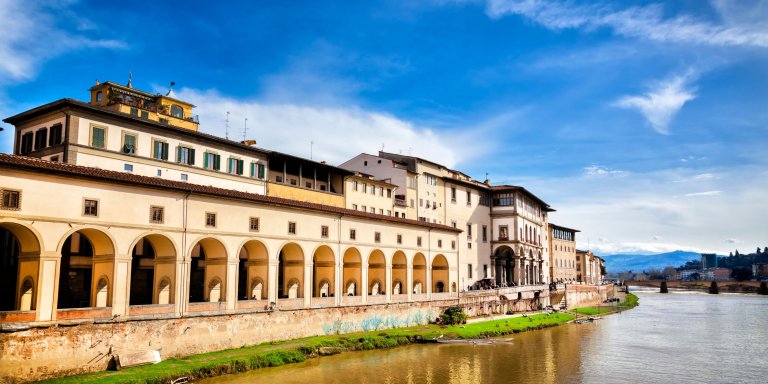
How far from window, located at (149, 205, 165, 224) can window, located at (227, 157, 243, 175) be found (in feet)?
42.5

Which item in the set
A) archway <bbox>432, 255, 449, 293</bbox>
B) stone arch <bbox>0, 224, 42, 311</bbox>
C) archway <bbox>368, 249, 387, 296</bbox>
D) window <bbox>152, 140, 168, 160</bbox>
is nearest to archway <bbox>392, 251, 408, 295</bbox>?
archway <bbox>368, 249, 387, 296</bbox>

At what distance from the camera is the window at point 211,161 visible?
4300 cm

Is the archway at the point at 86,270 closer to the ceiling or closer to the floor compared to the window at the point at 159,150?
closer to the floor

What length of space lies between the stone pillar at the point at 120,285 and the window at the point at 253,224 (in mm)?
8738

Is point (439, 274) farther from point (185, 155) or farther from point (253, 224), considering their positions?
point (185, 155)

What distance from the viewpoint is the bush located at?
52.8m

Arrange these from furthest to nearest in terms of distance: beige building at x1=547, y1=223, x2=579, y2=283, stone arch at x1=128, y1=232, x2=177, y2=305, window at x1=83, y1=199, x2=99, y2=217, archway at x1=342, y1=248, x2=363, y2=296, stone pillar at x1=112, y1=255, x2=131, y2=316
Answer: beige building at x1=547, y1=223, x2=579, y2=283 < archway at x1=342, y1=248, x2=363, y2=296 < stone arch at x1=128, y1=232, x2=177, y2=305 < stone pillar at x1=112, y1=255, x2=131, y2=316 < window at x1=83, y1=199, x2=99, y2=217

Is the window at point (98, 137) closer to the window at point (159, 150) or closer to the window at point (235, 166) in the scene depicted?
the window at point (159, 150)

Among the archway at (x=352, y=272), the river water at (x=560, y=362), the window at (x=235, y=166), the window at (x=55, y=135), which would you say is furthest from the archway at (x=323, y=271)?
the window at (x=55, y=135)

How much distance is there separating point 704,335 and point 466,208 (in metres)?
29.6

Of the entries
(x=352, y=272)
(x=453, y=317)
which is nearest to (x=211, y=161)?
(x=352, y=272)

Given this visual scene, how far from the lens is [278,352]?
3491cm

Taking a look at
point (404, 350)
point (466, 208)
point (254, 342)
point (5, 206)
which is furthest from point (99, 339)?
point (466, 208)

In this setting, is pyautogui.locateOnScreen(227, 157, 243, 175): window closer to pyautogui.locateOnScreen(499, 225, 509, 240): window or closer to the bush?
the bush
